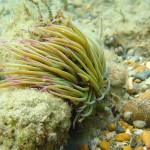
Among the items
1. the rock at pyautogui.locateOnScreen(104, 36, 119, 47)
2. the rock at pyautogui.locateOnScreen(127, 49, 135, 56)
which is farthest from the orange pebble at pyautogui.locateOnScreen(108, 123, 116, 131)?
the rock at pyautogui.locateOnScreen(104, 36, 119, 47)

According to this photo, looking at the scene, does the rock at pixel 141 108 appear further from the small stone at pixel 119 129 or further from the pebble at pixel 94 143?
the pebble at pixel 94 143

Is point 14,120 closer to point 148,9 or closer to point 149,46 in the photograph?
point 149,46

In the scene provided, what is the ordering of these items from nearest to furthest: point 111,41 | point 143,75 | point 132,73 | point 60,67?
point 60,67, point 143,75, point 132,73, point 111,41

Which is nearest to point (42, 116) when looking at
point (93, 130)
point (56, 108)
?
point (56, 108)

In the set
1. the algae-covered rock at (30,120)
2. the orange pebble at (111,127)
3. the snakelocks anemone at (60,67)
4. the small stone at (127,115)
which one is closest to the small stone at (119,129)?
the orange pebble at (111,127)

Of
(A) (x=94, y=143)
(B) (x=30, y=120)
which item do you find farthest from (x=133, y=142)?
(B) (x=30, y=120)

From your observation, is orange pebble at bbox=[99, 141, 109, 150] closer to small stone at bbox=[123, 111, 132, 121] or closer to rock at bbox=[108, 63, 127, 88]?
small stone at bbox=[123, 111, 132, 121]

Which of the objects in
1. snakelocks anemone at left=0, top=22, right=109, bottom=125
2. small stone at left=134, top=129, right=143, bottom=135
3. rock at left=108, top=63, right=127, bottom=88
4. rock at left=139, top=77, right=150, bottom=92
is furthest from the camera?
rock at left=139, top=77, right=150, bottom=92

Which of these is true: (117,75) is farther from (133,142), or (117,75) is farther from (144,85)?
(133,142)
